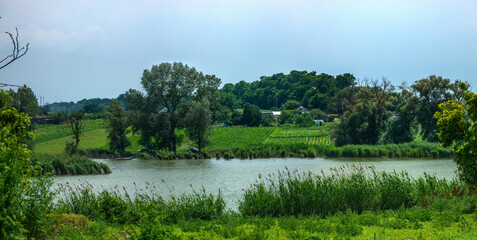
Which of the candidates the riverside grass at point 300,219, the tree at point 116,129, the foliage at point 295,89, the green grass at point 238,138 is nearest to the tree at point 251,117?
the green grass at point 238,138

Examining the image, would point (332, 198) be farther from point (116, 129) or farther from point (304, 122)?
point (304, 122)

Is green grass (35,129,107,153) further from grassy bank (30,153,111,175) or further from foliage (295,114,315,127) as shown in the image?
foliage (295,114,315,127)

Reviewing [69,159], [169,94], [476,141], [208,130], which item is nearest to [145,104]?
[169,94]

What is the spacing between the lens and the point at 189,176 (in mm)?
35000

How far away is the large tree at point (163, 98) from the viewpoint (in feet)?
180

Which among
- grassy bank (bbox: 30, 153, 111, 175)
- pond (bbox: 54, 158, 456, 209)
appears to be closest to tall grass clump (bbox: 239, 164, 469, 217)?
pond (bbox: 54, 158, 456, 209)

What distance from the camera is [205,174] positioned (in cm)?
3616

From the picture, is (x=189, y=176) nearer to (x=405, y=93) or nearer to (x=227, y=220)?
(x=227, y=220)

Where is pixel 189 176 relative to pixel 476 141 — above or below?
below

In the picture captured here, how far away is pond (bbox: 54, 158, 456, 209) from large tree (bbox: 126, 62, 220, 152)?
6.93 m

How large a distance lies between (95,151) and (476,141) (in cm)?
5060

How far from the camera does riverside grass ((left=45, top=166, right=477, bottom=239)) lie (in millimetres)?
10812

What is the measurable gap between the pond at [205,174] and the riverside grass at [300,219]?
17.6 ft

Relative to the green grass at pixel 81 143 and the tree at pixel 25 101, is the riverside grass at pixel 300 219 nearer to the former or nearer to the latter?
the tree at pixel 25 101
